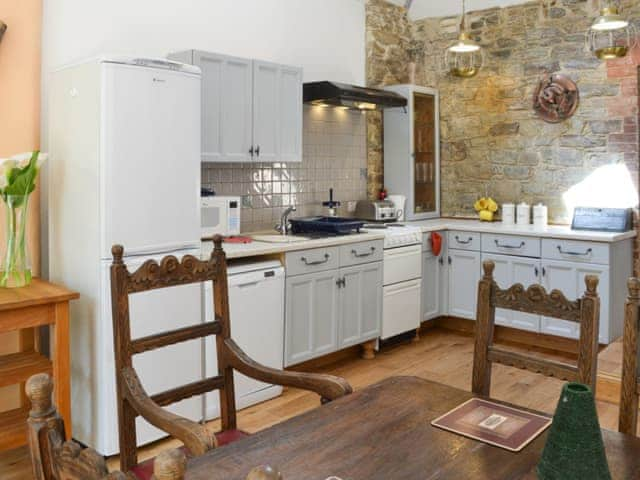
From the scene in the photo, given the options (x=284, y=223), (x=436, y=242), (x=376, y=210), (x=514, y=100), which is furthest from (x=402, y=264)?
(x=514, y=100)

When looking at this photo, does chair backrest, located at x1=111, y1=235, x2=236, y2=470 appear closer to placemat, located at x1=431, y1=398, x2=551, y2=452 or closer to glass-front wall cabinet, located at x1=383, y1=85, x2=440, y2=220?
Answer: placemat, located at x1=431, y1=398, x2=551, y2=452

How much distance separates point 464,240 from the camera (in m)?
5.42

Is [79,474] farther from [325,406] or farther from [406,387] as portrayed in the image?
[406,387]

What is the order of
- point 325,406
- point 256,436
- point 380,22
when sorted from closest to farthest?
point 256,436 → point 325,406 → point 380,22

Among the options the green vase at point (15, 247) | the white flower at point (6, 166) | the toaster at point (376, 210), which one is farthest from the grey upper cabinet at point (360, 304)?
the white flower at point (6, 166)

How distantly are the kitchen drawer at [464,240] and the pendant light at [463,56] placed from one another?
132cm

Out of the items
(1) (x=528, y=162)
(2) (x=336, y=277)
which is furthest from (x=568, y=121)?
(2) (x=336, y=277)

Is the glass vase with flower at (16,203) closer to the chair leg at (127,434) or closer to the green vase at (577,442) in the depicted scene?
the chair leg at (127,434)

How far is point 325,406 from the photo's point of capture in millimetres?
1737

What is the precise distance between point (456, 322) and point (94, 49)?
3765 mm

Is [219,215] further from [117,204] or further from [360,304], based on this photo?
[360,304]

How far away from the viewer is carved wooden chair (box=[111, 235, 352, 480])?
6.18ft

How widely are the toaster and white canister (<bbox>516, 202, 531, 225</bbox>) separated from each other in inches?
42.7

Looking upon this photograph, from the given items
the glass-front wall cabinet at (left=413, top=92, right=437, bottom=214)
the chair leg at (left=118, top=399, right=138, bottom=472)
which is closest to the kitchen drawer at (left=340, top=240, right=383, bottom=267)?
the glass-front wall cabinet at (left=413, top=92, right=437, bottom=214)
